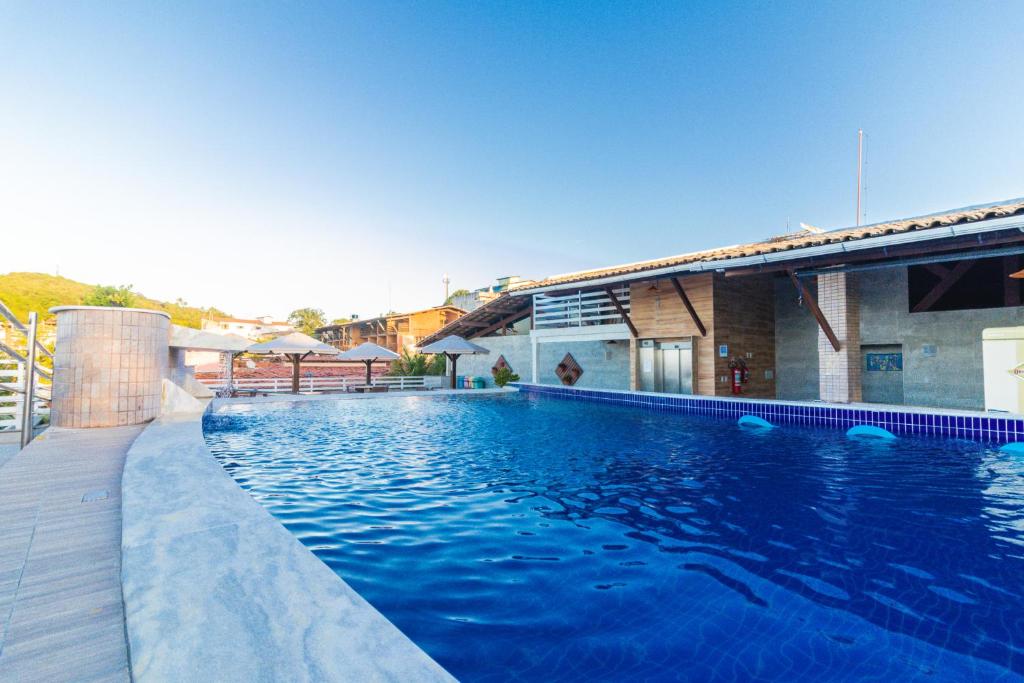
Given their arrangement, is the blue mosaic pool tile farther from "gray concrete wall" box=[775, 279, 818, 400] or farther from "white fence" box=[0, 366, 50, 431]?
"white fence" box=[0, 366, 50, 431]

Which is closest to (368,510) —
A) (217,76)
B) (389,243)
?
(217,76)

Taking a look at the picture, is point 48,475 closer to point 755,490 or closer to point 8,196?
point 755,490

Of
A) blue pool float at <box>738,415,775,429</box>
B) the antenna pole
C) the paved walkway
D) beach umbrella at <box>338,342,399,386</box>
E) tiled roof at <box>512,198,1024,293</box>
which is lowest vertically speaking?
blue pool float at <box>738,415,775,429</box>

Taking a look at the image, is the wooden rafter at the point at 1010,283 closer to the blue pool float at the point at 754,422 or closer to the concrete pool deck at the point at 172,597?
the blue pool float at the point at 754,422

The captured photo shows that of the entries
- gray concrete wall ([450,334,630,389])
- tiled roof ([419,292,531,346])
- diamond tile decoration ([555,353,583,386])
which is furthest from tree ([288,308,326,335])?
diamond tile decoration ([555,353,583,386])

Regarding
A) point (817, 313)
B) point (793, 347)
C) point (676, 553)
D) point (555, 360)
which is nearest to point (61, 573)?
point (676, 553)

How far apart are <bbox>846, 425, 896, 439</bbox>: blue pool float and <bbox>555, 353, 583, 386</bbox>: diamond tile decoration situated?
395 inches

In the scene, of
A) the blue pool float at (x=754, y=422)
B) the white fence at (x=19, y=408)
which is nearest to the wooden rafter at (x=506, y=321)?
the blue pool float at (x=754, y=422)

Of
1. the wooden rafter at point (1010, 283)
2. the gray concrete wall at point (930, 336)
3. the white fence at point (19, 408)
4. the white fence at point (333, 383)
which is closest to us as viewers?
the white fence at point (19, 408)

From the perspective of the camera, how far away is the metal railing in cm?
510

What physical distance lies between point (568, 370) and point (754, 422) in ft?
29.8

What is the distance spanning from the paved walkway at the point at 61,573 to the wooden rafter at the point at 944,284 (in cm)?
1369

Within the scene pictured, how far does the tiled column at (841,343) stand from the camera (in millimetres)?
10469

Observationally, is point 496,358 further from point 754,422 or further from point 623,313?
point 754,422
